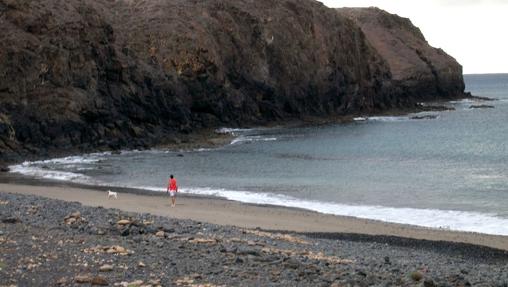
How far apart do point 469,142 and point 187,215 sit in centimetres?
3984

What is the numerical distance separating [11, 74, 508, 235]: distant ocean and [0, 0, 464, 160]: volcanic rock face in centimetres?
412

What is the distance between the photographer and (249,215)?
25078 millimetres

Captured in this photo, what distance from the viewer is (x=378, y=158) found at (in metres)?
48.0

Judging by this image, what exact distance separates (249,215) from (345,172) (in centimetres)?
1584

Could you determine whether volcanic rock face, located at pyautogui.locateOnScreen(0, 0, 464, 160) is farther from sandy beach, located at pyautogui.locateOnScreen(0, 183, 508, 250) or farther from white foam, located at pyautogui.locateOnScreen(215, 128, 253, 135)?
Result: sandy beach, located at pyautogui.locateOnScreen(0, 183, 508, 250)

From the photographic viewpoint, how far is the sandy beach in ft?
70.1

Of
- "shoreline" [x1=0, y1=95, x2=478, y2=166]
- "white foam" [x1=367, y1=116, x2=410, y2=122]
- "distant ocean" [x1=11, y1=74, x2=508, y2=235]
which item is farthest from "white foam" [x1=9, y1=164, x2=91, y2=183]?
"white foam" [x1=367, y1=116, x2=410, y2=122]

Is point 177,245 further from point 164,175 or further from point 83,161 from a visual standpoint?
point 83,161

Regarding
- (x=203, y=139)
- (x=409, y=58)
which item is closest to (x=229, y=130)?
(x=203, y=139)

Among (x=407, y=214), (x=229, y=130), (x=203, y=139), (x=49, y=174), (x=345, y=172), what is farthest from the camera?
(x=229, y=130)

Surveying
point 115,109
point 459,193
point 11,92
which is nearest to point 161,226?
point 459,193

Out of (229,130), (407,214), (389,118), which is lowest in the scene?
(407,214)

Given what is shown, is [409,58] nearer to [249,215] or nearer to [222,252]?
[249,215]

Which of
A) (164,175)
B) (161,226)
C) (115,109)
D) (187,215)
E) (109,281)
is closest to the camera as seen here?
(109,281)
